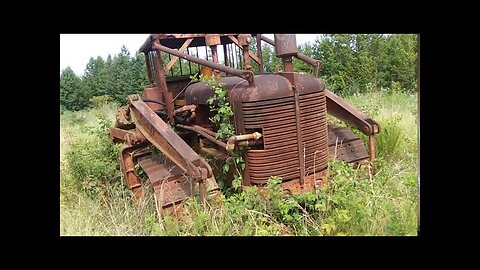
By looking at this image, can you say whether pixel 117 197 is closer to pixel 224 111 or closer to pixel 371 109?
pixel 224 111

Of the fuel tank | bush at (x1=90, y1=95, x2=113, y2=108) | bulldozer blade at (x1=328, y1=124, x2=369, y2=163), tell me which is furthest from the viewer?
bush at (x1=90, y1=95, x2=113, y2=108)

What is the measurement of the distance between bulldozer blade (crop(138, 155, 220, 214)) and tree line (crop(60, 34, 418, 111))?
3.93 feet

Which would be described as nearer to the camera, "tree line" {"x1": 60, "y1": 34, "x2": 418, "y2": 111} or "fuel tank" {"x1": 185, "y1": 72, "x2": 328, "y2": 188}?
"fuel tank" {"x1": 185, "y1": 72, "x2": 328, "y2": 188}

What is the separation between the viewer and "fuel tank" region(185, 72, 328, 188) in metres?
3.66

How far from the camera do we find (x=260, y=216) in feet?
11.6

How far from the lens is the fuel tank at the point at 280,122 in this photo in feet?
12.0

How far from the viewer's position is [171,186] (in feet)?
12.7

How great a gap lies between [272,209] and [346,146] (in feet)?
4.93

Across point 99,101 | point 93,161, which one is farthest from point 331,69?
point 93,161

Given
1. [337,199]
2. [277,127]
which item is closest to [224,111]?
[277,127]

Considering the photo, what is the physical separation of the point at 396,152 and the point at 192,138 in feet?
7.82

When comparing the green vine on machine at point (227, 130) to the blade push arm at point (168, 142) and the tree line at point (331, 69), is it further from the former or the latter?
the tree line at point (331, 69)

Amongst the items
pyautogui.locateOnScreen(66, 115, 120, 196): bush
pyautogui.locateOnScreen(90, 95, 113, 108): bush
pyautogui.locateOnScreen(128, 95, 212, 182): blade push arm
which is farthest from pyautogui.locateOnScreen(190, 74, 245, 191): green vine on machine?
pyautogui.locateOnScreen(90, 95, 113, 108): bush

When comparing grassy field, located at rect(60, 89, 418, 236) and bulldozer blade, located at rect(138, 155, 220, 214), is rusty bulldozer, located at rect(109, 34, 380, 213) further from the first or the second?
grassy field, located at rect(60, 89, 418, 236)
